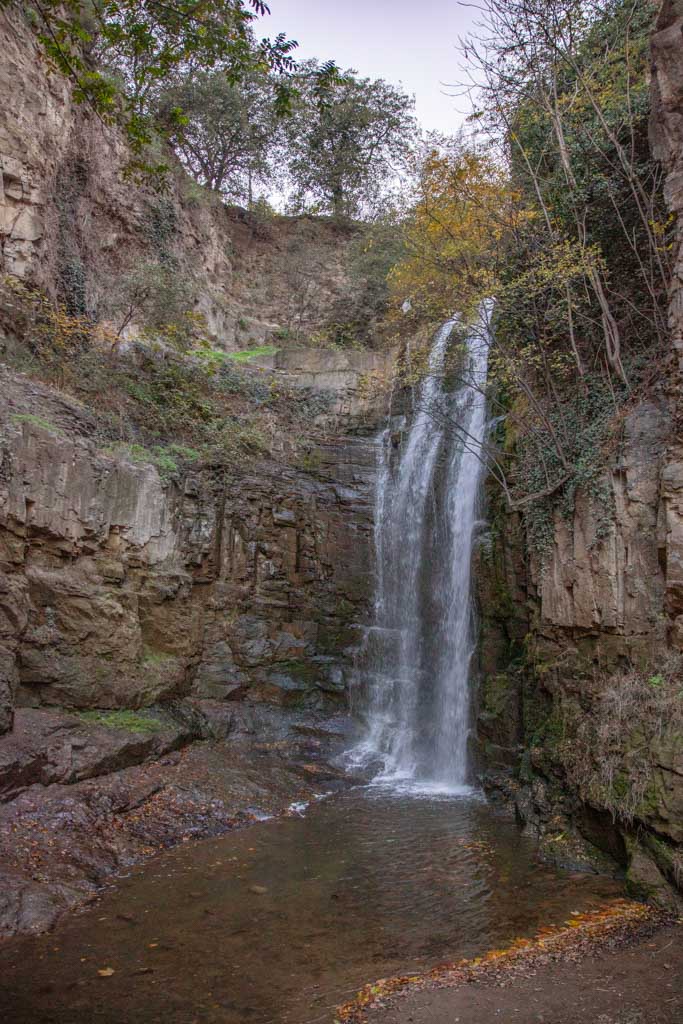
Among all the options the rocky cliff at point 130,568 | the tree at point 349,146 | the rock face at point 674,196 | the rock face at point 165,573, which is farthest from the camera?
the tree at point 349,146

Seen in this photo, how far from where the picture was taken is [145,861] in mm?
7594

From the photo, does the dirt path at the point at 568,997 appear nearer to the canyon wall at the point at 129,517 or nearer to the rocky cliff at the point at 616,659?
the rocky cliff at the point at 616,659

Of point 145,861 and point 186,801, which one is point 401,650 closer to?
point 186,801

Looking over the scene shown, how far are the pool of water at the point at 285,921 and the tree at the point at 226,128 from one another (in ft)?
67.2

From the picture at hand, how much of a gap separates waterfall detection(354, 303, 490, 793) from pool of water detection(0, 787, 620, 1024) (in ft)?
9.77

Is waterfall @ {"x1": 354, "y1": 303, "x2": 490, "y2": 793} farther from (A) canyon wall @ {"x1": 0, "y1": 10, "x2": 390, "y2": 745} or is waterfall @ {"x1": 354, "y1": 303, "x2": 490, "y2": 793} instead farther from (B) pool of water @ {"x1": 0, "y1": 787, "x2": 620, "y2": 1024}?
(B) pool of water @ {"x1": 0, "y1": 787, "x2": 620, "y2": 1024}

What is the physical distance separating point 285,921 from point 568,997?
8.63ft

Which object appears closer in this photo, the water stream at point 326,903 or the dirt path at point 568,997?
the dirt path at point 568,997

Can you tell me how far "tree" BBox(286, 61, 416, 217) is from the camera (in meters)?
24.0

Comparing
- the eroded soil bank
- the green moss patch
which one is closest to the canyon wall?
the green moss patch

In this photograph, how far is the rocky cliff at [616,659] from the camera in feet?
23.1

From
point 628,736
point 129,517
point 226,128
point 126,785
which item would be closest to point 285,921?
point 126,785

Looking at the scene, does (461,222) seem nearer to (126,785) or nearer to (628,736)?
(628,736)

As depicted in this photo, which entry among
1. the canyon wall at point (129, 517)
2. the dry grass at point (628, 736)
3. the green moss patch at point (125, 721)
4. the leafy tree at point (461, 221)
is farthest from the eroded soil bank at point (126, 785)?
the leafy tree at point (461, 221)
